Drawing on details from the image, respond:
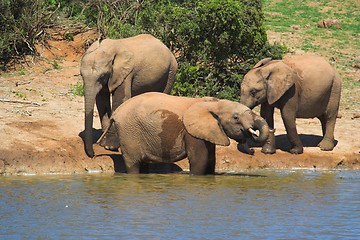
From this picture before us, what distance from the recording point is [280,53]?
1852cm

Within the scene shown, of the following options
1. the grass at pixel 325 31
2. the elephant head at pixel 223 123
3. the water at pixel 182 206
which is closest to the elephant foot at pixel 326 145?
the water at pixel 182 206

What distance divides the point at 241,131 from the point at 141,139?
138 centimetres

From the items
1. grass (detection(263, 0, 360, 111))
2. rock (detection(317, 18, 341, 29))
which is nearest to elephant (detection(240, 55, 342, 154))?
grass (detection(263, 0, 360, 111))

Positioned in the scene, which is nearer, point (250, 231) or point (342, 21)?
point (250, 231)

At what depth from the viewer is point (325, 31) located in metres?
25.3

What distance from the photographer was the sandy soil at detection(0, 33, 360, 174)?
13.4 metres

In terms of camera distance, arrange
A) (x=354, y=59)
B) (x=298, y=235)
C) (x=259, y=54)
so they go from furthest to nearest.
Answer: (x=354, y=59) < (x=259, y=54) < (x=298, y=235)

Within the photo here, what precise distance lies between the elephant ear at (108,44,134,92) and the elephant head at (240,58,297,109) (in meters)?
1.82

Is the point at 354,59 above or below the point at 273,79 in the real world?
below

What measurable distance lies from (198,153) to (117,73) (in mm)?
1872

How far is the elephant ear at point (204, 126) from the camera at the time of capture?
41.2ft

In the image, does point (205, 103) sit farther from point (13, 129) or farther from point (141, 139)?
point (13, 129)

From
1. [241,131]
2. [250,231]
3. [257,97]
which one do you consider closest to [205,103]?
[241,131]

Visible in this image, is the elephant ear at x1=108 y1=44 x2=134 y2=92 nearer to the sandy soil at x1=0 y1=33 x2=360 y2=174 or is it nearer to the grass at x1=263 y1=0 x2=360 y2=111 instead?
the sandy soil at x1=0 y1=33 x2=360 y2=174
